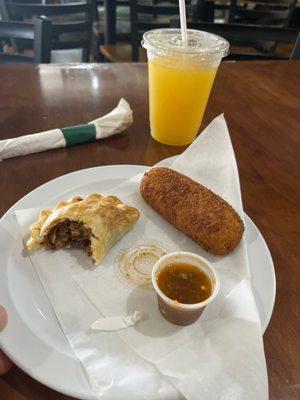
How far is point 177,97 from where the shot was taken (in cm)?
130

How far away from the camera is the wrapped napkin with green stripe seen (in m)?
1.27

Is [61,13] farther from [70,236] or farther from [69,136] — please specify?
[70,236]

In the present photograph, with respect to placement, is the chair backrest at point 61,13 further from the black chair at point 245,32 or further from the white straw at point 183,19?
the white straw at point 183,19

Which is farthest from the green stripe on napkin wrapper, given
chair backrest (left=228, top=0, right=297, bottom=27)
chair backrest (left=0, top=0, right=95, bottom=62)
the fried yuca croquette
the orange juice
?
chair backrest (left=228, top=0, right=297, bottom=27)

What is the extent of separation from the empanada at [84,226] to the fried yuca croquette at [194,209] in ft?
0.39

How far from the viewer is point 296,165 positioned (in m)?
1.39

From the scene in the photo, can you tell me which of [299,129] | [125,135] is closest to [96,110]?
[125,135]

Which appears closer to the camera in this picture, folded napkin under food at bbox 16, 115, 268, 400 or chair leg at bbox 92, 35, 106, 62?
folded napkin under food at bbox 16, 115, 268, 400

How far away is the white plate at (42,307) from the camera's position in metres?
0.66

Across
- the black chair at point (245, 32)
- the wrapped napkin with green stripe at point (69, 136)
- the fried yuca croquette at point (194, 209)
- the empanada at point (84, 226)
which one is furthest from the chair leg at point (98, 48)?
the empanada at point (84, 226)

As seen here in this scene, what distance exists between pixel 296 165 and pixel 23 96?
1.34 meters

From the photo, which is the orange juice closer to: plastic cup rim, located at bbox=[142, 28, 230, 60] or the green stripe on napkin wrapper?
plastic cup rim, located at bbox=[142, 28, 230, 60]

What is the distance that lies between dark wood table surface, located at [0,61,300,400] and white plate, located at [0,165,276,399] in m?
0.05

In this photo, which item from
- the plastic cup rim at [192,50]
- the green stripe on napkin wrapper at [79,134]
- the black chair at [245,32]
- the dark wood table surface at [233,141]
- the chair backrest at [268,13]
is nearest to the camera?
the dark wood table surface at [233,141]
